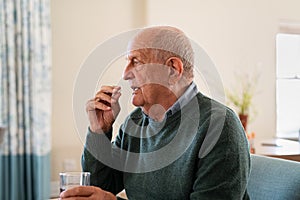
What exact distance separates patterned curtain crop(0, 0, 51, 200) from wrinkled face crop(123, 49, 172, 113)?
2548 millimetres

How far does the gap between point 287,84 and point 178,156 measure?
393cm

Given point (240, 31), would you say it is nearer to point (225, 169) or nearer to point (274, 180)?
point (274, 180)

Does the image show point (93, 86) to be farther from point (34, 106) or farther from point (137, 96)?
point (34, 106)

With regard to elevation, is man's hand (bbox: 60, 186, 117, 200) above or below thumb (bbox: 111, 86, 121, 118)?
below

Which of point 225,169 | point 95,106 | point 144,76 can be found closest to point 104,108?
point 95,106

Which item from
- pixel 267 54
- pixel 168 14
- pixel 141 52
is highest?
pixel 168 14

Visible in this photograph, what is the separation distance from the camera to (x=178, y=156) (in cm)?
117

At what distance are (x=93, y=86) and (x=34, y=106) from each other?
258 centimetres

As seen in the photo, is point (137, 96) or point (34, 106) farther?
point (34, 106)

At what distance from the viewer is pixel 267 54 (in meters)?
4.57

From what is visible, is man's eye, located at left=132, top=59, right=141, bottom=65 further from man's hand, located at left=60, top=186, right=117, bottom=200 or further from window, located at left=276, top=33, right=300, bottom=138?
window, located at left=276, top=33, right=300, bottom=138

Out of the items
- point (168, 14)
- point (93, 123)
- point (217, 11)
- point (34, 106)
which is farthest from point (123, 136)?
point (217, 11)

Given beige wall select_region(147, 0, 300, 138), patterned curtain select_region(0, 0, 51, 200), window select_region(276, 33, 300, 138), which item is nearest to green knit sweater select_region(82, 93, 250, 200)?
patterned curtain select_region(0, 0, 51, 200)

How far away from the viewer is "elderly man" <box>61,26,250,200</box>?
1.07 metres
